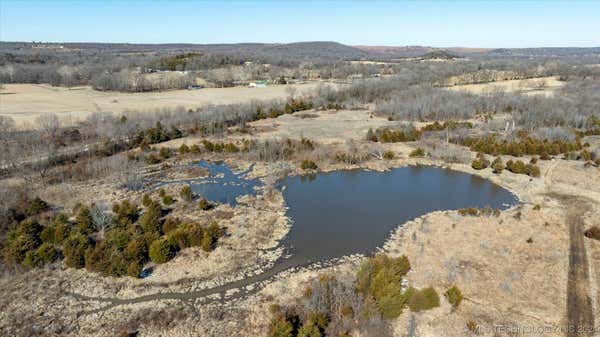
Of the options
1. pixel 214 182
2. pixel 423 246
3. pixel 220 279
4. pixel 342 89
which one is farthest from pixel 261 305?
pixel 342 89

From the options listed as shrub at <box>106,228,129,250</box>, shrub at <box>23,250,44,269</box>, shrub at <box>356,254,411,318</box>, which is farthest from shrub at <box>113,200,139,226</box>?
shrub at <box>356,254,411,318</box>

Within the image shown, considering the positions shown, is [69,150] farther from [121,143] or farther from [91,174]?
[91,174]

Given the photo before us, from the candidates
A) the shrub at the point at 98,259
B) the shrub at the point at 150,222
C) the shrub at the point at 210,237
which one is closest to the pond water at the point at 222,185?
the shrub at the point at 210,237

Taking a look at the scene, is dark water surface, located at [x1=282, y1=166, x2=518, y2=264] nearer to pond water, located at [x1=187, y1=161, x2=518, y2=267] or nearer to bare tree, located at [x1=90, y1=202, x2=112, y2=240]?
pond water, located at [x1=187, y1=161, x2=518, y2=267]

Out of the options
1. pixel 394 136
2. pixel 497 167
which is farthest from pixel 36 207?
pixel 497 167

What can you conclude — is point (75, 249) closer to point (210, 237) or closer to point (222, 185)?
point (210, 237)
